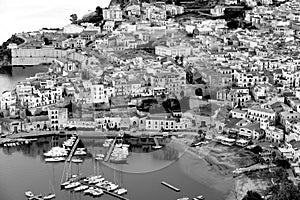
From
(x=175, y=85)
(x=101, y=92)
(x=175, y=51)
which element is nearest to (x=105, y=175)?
(x=101, y=92)

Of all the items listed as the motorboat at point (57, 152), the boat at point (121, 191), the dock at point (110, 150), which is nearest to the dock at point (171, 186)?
the boat at point (121, 191)

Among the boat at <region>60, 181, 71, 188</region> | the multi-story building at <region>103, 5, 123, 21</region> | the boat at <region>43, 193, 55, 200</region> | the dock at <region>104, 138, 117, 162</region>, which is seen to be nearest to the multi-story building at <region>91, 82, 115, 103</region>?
the dock at <region>104, 138, 117, 162</region>

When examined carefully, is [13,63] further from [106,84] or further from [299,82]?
[299,82]

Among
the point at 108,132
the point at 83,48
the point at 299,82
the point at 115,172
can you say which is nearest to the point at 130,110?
the point at 108,132

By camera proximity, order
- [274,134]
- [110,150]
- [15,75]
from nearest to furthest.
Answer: [110,150], [274,134], [15,75]

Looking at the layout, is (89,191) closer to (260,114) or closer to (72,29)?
(260,114)

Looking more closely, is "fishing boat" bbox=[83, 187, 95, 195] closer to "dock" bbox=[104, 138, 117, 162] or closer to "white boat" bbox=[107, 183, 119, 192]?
"white boat" bbox=[107, 183, 119, 192]
